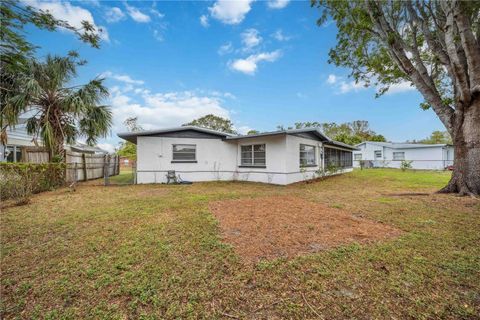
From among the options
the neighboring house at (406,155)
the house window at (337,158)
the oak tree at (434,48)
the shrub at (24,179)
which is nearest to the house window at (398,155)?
the neighboring house at (406,155)

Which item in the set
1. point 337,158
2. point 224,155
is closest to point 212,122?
point 337,158

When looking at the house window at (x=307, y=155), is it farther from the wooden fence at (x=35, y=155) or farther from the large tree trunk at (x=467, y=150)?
the wooden fence at (x=35, y=155)

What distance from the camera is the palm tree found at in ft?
28.5

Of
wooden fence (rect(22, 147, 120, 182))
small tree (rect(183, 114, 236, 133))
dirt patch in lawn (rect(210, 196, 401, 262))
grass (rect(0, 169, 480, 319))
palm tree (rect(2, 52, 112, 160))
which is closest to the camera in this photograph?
grass (rect(0, 169, 480, 319))

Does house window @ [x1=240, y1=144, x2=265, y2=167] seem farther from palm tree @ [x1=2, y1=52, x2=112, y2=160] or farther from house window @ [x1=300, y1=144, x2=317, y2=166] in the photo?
palm tree @ [x1=2, y1=52, x2=112, y2=160]

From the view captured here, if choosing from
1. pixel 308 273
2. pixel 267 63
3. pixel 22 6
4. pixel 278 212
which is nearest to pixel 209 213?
pixel 278 212

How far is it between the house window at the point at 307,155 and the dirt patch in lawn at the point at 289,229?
22.5 feet

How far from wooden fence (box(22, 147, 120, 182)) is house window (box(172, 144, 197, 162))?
3.44 metres

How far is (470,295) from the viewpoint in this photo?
206 cm

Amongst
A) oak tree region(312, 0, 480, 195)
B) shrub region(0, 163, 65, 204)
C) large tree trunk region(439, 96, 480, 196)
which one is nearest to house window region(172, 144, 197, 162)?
shrub region(0, 163, 65, 204)

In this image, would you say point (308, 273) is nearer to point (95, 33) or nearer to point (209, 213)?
point (209, 213)

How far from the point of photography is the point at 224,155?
41.4 ft

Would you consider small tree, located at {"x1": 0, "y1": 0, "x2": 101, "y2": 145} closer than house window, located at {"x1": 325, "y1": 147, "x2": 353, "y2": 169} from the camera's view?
Yes

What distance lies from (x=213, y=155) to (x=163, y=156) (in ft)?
9.44
